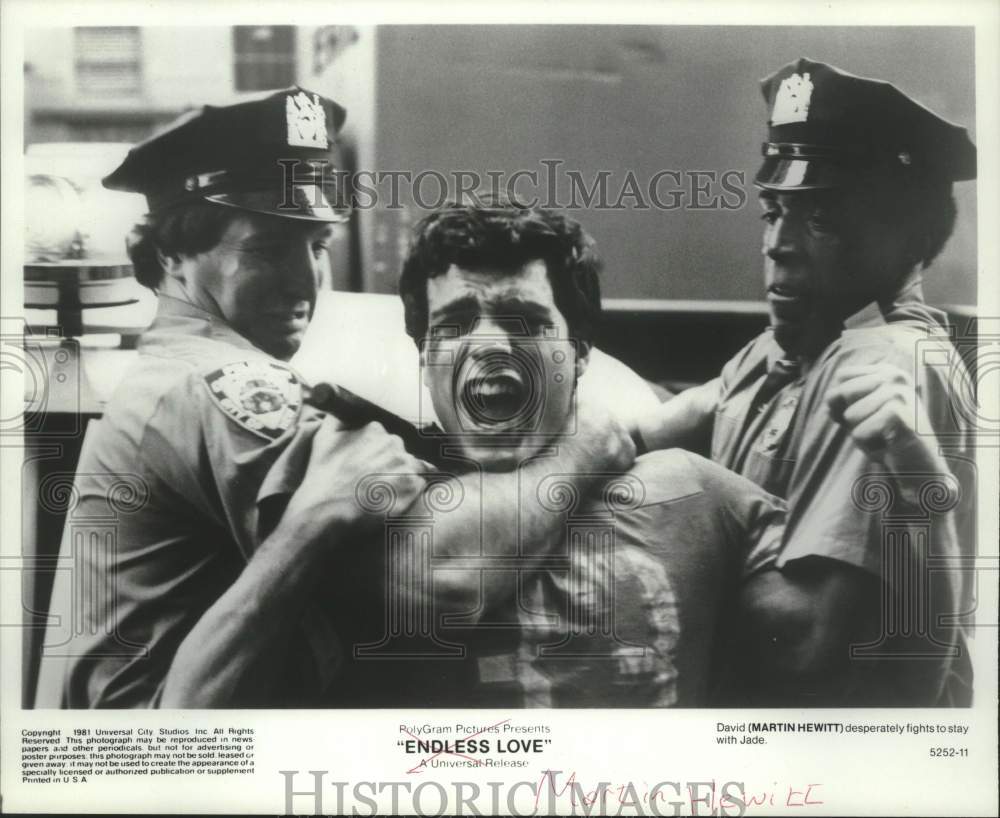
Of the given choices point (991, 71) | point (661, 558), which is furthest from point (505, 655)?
point (991, 71)

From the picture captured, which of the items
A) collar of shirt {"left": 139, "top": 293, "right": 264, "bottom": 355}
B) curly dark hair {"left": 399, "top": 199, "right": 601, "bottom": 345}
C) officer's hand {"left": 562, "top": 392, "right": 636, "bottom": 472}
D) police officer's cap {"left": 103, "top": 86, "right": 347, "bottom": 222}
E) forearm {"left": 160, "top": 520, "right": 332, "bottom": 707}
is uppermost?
police officer's cap {"left": 103, "top": 86, "right": 347, "bottom": 222}

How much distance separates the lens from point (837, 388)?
2.98m

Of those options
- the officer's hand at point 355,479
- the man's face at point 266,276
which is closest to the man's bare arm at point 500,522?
the officer's hand at point 355,479

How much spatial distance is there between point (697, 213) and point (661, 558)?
119 cm

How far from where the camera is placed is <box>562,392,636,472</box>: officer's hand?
2977 mm

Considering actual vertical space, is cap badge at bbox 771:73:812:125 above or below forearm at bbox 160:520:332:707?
above

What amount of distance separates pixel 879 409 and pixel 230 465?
7.18ft

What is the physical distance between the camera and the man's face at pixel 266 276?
298 cm

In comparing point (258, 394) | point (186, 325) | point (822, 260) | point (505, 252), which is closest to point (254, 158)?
point (186, 325)

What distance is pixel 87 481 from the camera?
2.99m

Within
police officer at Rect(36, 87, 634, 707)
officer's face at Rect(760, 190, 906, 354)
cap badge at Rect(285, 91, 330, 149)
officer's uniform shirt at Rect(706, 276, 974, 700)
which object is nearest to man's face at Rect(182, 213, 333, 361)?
police officer at Rect(36, 87, 634, 707)

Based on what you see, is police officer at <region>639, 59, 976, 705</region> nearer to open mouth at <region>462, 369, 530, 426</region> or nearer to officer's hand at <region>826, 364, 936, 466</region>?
officer's hand at <region>826, 364, 936, 466</region>

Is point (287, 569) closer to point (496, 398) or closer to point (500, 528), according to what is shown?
point (500, 528)

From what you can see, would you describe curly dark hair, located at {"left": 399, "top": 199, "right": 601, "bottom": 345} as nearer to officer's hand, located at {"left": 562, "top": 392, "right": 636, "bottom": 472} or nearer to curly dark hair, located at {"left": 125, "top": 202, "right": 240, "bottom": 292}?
officer's hand, located at {"left": 562, "top": 392, "right": 636, "bottom": 472}
